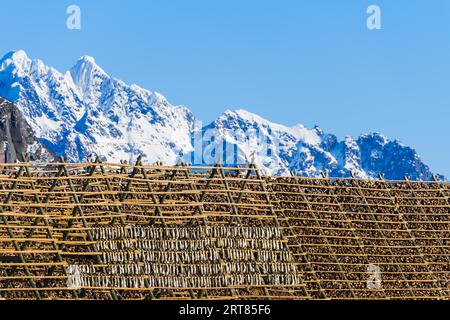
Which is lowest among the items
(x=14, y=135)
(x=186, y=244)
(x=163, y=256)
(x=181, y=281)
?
(x=181, y=281)

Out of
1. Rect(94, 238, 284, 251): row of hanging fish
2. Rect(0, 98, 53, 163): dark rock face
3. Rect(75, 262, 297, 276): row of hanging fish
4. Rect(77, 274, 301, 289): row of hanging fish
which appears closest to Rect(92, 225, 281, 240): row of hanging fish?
Rect(94, 238, 284, 251): row of hanging fish

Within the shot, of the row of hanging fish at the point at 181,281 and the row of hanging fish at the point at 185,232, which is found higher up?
the row of hanging fish at the point at 185,232

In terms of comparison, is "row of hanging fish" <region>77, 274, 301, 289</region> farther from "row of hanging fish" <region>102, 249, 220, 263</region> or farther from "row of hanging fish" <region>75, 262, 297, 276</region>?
"row of hanging fish" <region>102, 249, 220, 263</region>

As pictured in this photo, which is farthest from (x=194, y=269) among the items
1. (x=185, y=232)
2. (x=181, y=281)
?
(x=185, y=232)

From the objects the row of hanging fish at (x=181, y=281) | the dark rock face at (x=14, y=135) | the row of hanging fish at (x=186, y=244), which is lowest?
the row of hanging fish at (x=181, y=281)

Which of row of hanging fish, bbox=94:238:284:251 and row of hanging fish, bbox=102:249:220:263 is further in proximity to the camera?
row of hanging fish, bbox=94:238:284:251

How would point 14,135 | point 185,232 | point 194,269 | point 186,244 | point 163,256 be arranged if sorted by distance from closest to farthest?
point 163,256, point 194,269, point 186,244, point 185,232, point 14,135

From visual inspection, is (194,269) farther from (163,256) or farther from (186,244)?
(163,256)

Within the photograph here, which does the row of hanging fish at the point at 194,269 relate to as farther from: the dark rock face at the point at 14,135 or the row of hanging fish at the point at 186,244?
the dark rock face at the point at 14,135

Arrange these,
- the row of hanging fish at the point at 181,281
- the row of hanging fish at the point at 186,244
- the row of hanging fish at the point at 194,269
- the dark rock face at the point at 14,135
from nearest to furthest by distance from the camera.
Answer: the row of hanging fish at the point at 181,281 → the row of hanging fish at the point at 194,269 → the row of hanging fish at the point at 186,244 → the dark rock face at the point at 14,135

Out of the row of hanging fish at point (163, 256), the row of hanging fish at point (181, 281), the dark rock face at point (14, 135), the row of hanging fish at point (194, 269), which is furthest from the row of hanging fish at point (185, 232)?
the dark rock face at point (14, 135)
